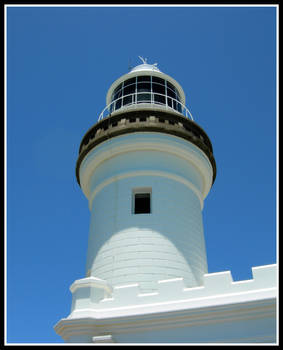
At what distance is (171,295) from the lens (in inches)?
290

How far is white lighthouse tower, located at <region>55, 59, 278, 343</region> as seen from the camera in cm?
721

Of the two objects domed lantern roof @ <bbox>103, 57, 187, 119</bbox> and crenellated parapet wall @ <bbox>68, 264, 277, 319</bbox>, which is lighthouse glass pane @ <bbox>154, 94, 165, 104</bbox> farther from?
crenellated parapet wall @ <bbox>68, 264, 277, 319</bbox>

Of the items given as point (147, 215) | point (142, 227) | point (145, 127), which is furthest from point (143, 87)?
point (142, 227)

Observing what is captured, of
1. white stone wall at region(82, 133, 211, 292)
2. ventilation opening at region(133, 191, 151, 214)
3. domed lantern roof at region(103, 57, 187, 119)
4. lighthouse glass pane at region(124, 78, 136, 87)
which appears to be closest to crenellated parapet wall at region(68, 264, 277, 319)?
white stone wall at region(82, 133, 211, 292)

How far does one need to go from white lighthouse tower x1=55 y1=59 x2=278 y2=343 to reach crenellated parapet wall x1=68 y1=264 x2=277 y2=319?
2 centimetres

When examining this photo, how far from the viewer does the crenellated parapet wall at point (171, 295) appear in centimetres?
680

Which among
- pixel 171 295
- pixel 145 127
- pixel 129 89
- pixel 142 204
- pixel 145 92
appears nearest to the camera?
A: pixel 171 295

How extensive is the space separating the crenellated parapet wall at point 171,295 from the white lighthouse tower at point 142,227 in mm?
21

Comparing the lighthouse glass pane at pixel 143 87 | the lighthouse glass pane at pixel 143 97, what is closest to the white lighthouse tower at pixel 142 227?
the lighthouse glass pane at pixel 143 97

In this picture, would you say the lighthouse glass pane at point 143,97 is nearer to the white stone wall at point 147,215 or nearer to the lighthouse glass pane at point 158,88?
the lighthouse glass pane at point 158,88

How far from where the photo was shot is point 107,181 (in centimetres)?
1079

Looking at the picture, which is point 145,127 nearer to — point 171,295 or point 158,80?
point 158,80

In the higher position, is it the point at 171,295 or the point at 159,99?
the point at 159,99

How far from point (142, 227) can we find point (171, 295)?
2.57 meters
